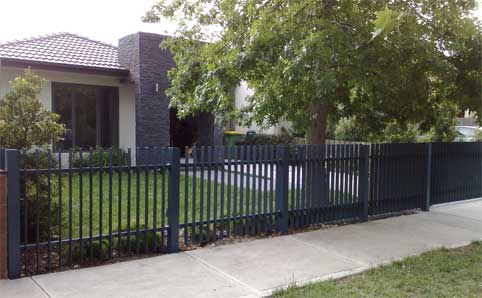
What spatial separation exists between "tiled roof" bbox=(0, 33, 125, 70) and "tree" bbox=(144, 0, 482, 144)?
17.5 feet

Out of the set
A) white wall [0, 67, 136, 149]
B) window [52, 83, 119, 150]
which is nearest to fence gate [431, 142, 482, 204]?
white wall [0, 67, 136, 149]

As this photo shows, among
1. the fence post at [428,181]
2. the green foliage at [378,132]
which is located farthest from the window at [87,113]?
the fence post at [428,181]

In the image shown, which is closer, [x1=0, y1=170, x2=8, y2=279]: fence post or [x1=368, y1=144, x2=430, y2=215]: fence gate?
[x1=0, y1=170, x2=8, y2=279]: fence post

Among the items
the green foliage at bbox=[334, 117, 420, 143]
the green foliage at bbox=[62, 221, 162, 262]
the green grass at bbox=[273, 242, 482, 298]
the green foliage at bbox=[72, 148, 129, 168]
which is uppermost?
the green foliage at bbox=[334, 117, 420, 143]

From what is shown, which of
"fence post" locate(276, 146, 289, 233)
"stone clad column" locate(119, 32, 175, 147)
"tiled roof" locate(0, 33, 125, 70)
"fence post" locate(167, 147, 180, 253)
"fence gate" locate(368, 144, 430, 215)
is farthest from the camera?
"stone clad column" locate(119, 32, 175, 147)

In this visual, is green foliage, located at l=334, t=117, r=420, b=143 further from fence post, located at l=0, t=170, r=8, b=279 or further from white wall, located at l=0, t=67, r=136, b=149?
fence post, located at l=0, t=170, r=8, b=279

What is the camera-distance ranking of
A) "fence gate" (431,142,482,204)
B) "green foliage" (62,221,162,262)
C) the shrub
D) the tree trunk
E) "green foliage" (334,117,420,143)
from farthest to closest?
"green foliage" (334,117,420,143), "fence gate" (431,142,482,204), the tree trunk, the shrub, "green foliage" (62,221,162,262)

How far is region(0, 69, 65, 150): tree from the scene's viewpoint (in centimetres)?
570

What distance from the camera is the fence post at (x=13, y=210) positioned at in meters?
4.75

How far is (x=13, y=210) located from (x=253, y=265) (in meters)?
2.84

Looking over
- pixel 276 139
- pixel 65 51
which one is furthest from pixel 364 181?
pixel 276 139

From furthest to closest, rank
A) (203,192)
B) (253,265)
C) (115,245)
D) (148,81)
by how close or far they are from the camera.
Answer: (148,81) < (203,192) < (115,245) < (253,265)

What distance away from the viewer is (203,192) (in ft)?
20.8

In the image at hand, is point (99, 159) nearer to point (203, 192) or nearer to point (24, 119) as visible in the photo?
point (24, 119)
